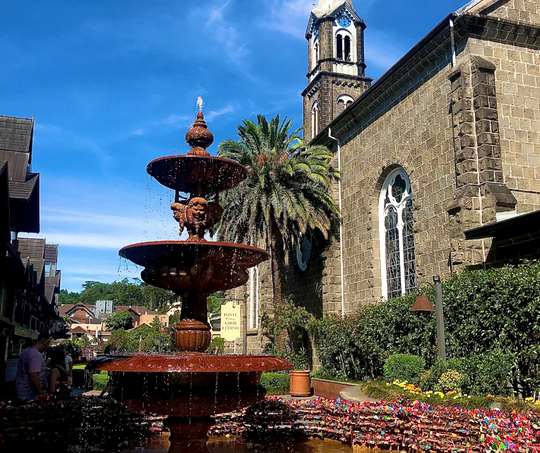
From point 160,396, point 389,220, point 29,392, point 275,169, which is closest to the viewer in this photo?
point 160,396

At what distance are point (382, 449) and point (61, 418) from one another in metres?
4.25

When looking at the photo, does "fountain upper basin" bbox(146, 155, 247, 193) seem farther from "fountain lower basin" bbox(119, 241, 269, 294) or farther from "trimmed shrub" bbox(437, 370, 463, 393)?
"trimmed shrub" bbox(437, 370, 463, 393)

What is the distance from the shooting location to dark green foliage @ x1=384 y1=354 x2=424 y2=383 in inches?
503

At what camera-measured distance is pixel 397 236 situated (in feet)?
62.4

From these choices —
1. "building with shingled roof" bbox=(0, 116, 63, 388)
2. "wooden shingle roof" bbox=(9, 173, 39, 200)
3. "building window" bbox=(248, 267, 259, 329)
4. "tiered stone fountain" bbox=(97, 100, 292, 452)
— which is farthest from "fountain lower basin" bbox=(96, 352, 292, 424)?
"building window" bbox=(248, 267, 259, 329)

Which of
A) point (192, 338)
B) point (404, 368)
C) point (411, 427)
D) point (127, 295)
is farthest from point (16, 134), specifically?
point (127, 295)

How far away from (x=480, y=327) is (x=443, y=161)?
5.91 metres

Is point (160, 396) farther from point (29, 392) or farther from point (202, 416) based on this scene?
point (29, 392)

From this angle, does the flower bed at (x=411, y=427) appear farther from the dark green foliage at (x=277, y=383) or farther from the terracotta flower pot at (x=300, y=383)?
the dark green foliage at (x=277, y=383)

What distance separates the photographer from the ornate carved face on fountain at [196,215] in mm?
7191

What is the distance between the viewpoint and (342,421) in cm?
713

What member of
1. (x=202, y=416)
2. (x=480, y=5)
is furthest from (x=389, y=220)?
(x=202, y=416)

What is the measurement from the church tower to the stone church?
16.7 metres

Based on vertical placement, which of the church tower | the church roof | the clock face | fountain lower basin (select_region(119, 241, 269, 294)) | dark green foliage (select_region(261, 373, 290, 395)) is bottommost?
dark green foliage (select_region(261, 373, 290, 395))
